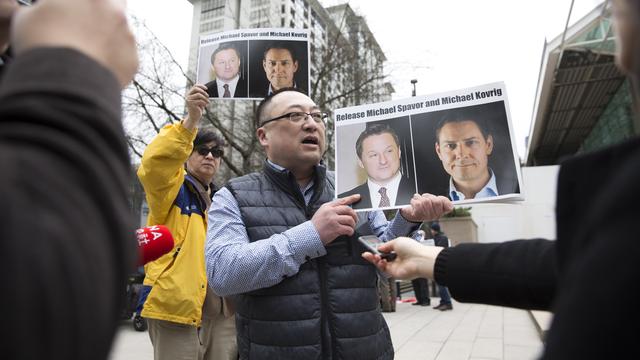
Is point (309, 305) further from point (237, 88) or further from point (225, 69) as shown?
point (225, 69)

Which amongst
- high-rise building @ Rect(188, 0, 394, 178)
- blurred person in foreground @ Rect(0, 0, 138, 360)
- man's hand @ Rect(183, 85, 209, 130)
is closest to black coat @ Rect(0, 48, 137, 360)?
blurred person in foreground @ Rect(0, 0, 138, 360)

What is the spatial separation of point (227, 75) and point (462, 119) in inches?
71.9

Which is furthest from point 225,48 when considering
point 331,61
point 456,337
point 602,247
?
point 331,61

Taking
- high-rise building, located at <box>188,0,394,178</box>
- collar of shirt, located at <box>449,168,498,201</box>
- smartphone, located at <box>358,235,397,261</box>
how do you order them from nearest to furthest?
smartphone, located at <box>358,235,397,261</box> < collar of shirt, located at <box>449,168,498,201</box> < high-rise building, located at <box>188,0,394,178</box>

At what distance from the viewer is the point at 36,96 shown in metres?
0.57

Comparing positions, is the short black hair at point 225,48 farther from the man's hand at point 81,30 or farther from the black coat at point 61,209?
the black coat at point 61,209

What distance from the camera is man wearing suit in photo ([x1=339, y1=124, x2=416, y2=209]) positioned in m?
1.91

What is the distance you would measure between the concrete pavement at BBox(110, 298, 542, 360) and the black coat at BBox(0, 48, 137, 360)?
5.56 m

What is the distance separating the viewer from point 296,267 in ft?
5.90

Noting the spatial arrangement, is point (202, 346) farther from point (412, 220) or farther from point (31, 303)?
point (31, 303)

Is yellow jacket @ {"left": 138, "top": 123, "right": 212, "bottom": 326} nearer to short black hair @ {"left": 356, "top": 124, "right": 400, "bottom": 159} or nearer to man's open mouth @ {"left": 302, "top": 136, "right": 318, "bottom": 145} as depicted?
man's open mouth @ {"left": 302, "top": 136, "right": 318, "bottom": 145}

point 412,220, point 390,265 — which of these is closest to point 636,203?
point 390,265

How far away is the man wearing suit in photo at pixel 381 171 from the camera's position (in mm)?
1907

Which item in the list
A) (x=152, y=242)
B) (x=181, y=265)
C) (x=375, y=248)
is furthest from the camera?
(x=181, y=265)
